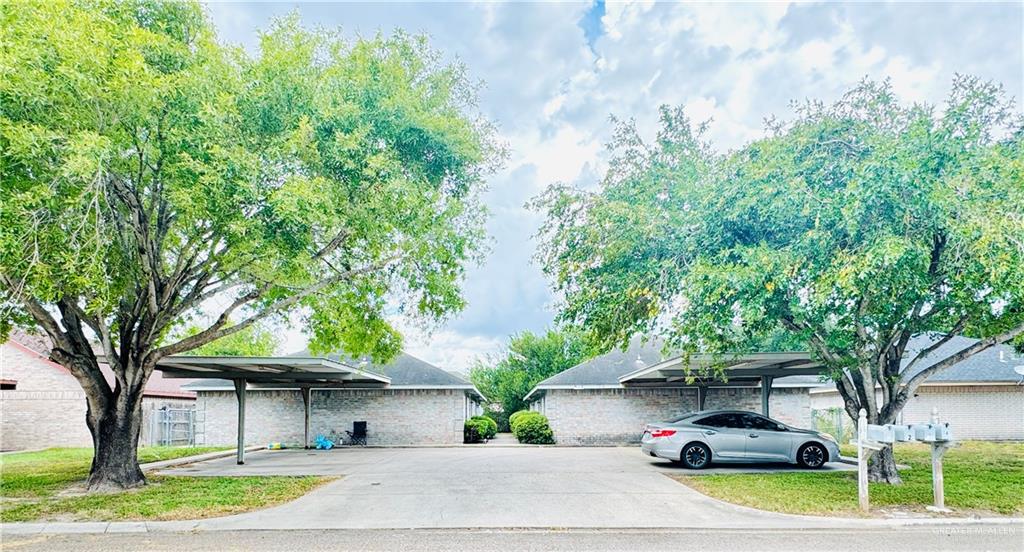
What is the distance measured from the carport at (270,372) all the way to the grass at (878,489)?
30.9ft

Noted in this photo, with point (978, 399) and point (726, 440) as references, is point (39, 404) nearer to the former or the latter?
point (726, 440)

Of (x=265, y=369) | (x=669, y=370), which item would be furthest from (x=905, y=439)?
(x=265, y=369)

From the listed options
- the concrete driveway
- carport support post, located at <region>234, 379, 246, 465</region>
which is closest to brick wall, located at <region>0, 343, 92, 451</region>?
the concrete driveway

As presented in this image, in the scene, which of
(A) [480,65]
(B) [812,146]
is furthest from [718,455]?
(A) [480,65]

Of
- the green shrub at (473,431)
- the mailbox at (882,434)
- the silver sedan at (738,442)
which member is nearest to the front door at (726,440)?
the silver sedan at (738,442)

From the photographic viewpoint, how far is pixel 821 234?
30.3 ft

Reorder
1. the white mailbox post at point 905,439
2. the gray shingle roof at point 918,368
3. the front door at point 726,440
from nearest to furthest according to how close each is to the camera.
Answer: the white mailbox post at point 905,439 < the front door at point 726,440 < the gray shingle roof at point 918,368

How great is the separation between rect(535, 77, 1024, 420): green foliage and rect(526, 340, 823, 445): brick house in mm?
11572

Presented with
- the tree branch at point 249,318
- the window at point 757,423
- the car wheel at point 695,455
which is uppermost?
the tree branch at point 249,318

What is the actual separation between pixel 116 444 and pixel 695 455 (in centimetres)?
1180

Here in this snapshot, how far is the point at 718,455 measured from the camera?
14.7 metres

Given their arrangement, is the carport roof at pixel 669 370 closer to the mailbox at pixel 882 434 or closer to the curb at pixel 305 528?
the mailbox at pixel 882 434

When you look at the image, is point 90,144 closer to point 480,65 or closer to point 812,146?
point 480,65

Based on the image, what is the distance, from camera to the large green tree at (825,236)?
28.7ft
